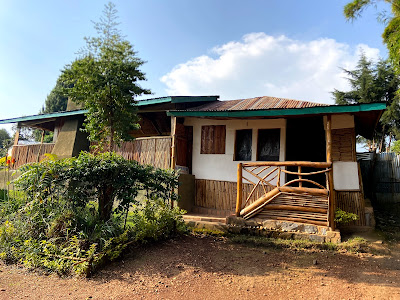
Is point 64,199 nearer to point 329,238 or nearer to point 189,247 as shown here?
point 189,247

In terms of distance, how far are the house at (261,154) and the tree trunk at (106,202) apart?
2907mm

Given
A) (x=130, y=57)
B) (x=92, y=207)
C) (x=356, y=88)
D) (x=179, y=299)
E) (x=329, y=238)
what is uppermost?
(x=356, y=88)

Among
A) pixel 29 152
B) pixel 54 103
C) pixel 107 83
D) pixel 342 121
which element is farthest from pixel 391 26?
pixel 54 103

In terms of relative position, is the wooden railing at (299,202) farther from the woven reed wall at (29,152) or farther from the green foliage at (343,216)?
the woven reed wall at (29,152)

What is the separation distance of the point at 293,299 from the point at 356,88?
17.1m

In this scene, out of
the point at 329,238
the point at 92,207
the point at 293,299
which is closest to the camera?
the point at 293,299

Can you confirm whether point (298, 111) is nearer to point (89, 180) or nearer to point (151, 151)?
point (151, 151)

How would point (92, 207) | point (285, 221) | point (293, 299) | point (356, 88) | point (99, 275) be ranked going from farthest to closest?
1. point (356, 88)
2. point (285, 221)
3. point (92, 207)
4. point (99, 275)
5. point (293, 299)

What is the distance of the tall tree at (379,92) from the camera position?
14688 mm

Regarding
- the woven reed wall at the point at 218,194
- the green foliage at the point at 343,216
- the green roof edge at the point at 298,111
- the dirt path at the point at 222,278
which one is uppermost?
the green roof edge at the point at 298,111

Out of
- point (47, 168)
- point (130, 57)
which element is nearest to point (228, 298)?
point (47, 168)

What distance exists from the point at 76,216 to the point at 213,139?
513 centimetres

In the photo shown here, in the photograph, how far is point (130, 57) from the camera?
778 centimetres

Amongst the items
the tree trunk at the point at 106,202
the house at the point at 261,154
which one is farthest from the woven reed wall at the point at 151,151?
the tree trunk at the point at 106,202
